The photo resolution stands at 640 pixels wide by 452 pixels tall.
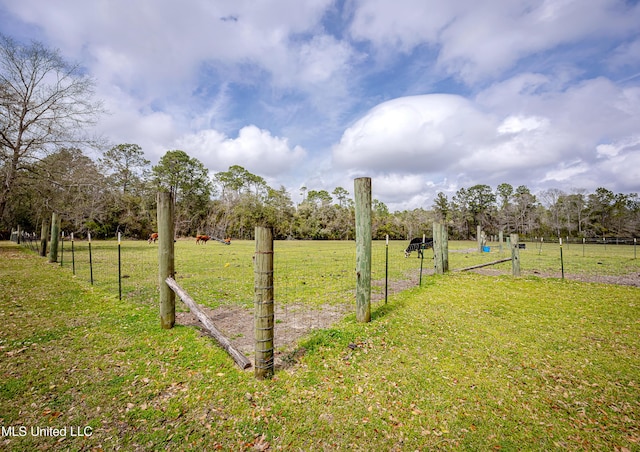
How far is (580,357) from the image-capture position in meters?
4.12

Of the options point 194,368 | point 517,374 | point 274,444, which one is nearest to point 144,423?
point 194,368

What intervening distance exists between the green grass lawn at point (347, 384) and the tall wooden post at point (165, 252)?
346 mm

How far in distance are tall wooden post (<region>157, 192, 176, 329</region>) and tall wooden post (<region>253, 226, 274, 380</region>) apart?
2285 millimetres

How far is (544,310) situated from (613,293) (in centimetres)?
314

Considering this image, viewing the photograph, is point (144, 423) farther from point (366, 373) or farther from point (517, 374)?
point (517, 374)

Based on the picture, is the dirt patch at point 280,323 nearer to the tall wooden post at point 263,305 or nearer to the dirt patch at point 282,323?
the dirt patch at point 282,323

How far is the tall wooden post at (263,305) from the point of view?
3.59 m

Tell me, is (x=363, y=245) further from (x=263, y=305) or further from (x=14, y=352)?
(x=14, y=352)

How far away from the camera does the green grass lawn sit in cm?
268

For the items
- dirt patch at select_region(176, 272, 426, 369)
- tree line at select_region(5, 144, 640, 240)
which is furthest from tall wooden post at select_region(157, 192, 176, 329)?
tree line at select_region(5, 144, 640, 240)

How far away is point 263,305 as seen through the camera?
143 inches

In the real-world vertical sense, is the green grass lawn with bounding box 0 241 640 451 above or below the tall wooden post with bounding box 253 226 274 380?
below

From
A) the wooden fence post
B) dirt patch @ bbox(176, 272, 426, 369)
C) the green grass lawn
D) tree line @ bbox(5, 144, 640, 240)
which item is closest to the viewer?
the green grass lawn

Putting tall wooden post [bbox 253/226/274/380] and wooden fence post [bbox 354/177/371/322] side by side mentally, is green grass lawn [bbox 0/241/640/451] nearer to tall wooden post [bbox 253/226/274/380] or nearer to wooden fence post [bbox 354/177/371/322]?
tall wooden post [bbox 253/226/274/380]
